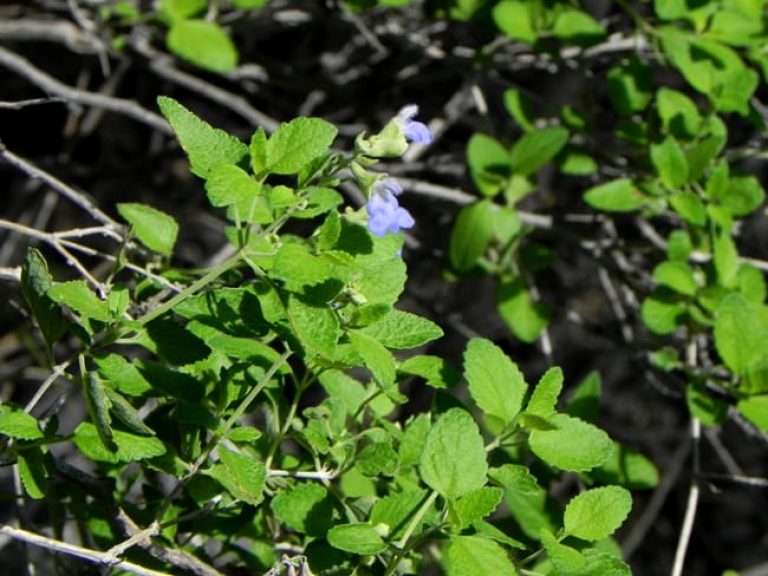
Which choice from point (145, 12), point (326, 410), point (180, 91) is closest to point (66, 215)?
point (180, 91)

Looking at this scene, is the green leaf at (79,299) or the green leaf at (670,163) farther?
the green leaf at (670,163)

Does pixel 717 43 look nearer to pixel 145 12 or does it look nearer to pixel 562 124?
pixel 562 124

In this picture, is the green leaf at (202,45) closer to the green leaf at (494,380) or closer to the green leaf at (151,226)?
the green leaf at (151,226)

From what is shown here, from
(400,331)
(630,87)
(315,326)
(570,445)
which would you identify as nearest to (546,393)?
(570,445)

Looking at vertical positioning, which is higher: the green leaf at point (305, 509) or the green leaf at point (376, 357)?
the green leaf at point (376, 357)

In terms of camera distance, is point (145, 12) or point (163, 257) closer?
point (163, 257)

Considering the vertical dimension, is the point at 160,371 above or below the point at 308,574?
above

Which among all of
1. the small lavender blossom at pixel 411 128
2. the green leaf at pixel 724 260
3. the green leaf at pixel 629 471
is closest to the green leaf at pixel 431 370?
the small lavender blossom at pixel 411 128
